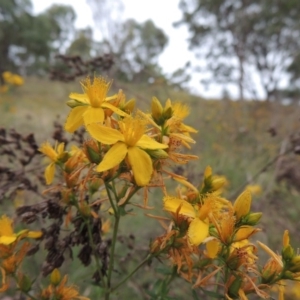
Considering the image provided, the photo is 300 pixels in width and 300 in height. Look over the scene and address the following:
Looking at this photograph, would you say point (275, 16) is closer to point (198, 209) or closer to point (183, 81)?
point (183, 81)

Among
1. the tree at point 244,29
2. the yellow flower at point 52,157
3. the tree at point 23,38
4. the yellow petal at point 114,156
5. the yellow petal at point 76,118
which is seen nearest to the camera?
the yellow petal at point 114,156

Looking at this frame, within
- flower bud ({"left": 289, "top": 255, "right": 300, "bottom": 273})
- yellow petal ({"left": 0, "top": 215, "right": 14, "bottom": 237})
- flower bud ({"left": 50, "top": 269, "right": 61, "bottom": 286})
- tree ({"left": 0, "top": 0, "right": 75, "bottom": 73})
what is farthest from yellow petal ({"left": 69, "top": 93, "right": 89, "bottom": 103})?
tree ({"left": 0, "top": 0, "right": 75, "bottom": 73})

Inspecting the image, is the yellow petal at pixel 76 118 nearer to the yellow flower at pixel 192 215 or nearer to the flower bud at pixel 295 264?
the yellow flower at pixel 192 215

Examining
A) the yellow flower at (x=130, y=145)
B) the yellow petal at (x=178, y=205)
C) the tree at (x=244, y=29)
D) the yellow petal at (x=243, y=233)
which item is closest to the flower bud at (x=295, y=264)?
the yellow petal at (x=243, y=233)

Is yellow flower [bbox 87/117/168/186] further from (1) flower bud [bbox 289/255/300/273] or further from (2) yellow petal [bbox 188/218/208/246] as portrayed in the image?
(1) flower bud [bbox 289/255/300/273]

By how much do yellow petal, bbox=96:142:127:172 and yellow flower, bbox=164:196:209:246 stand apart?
125 millimetres

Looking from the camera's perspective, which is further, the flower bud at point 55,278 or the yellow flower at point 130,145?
the flower bud at point 55,278

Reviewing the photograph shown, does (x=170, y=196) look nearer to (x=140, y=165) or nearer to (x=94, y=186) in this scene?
(x=140, y=165)

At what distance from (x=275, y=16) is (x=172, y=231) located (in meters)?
10.0

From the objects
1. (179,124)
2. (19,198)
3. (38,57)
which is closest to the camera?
(179,124)

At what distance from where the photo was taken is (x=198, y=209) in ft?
2.53

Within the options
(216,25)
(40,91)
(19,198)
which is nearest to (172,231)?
(19,198)

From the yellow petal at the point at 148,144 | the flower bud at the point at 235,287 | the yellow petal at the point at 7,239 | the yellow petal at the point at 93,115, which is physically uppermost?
the yellow petal at the point at 93,115

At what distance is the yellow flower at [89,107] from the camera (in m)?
0.74
